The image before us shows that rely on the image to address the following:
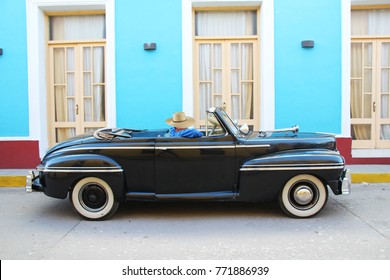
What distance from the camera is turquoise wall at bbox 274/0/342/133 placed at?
26.1ft

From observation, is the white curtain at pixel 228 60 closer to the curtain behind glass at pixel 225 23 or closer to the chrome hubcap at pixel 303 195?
the curtain behind glass at pixel 225 23

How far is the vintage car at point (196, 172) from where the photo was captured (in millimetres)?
5066

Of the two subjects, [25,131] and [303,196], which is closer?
[303,196]

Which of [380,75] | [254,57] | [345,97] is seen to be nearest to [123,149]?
[254,57]

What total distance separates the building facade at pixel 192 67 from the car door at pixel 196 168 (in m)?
3.08

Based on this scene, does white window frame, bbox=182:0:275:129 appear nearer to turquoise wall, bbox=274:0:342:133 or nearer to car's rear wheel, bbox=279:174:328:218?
turquoise wall, bbox=274:0:342:133

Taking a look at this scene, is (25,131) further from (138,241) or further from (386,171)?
(386,171)

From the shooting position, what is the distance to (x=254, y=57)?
8.43m

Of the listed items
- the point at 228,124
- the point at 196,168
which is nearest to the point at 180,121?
the point at 228,124

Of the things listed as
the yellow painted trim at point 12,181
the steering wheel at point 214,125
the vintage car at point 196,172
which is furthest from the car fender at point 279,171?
the yellow painted trim at point 12,181

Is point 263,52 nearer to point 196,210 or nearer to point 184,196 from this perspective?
point 196,210

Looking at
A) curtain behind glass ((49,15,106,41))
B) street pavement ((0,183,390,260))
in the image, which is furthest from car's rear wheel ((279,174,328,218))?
curtain behind glass ((49,15,106,41))

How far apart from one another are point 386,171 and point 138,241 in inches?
209

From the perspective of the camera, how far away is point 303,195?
515 centimetres
